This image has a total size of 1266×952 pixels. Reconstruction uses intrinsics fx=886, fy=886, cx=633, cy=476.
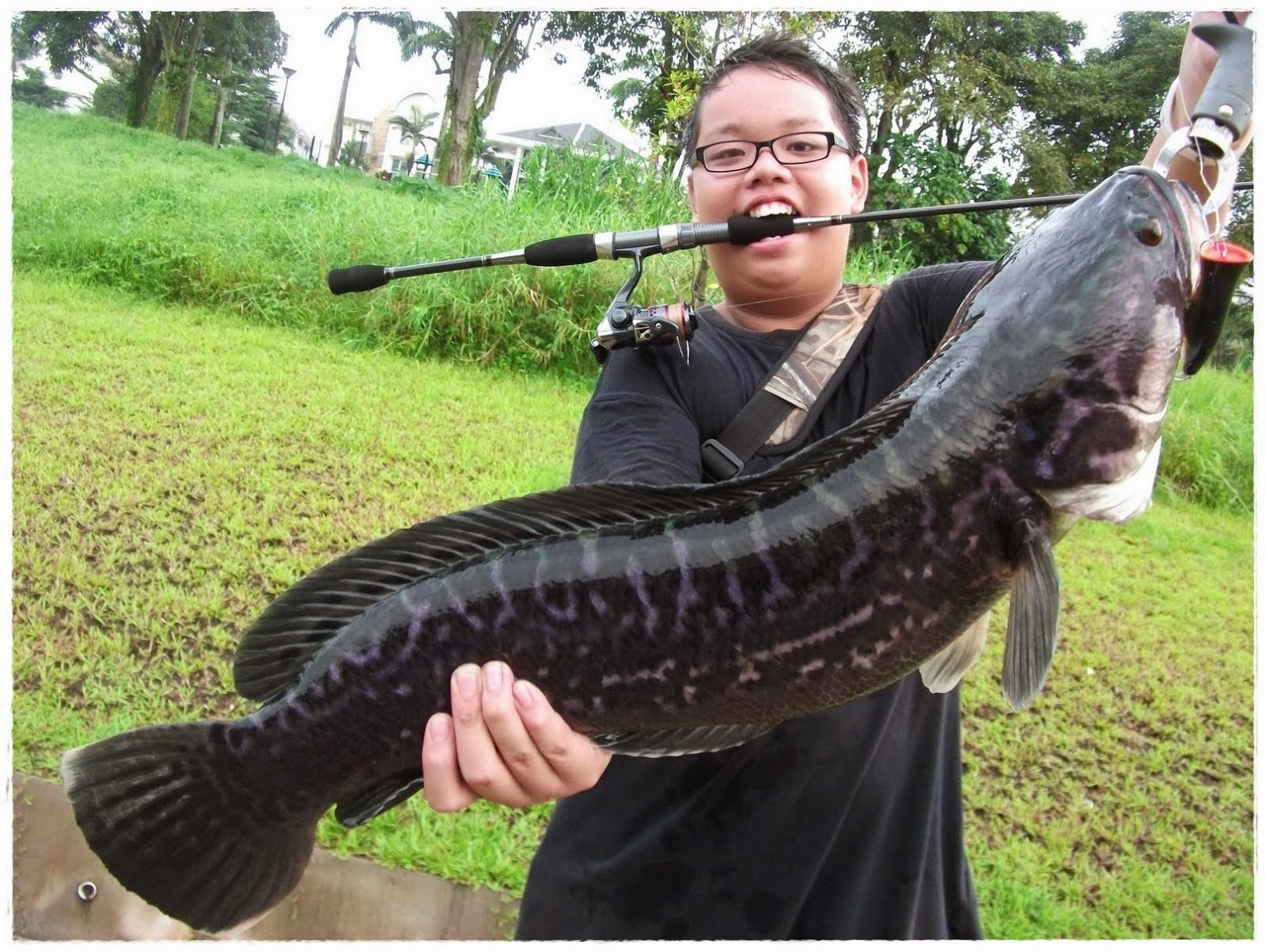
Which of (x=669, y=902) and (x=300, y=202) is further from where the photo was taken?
A: (x=300, y=202)

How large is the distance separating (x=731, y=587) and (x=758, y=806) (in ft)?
2.18

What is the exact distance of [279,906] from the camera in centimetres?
299

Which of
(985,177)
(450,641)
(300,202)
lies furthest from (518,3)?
(300,202)

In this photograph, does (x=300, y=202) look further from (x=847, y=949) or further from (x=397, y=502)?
(x=847, y=949)

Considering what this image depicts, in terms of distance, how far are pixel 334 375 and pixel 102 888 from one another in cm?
451

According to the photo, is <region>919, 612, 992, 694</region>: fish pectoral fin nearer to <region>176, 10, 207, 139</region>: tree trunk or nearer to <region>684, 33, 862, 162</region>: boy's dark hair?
<region>684, 33, 862, 162</region>: boy's dark hair

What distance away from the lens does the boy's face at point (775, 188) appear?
1.93 meters

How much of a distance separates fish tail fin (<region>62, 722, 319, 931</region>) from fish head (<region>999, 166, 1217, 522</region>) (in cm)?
141

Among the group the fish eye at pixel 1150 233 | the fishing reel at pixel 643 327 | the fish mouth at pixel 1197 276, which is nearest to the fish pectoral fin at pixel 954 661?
the fish mouth at pixel 1197 276

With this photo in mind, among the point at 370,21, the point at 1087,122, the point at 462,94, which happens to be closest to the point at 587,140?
the point at 370,21

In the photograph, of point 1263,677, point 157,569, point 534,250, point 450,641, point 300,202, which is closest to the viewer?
point 450,641

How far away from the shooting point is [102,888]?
293 cm

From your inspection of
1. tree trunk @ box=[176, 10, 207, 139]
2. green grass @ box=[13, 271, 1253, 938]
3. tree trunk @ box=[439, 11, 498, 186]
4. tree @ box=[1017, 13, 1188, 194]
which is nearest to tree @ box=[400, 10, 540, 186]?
tree trunk @ box=[439, 11, 498, 186]

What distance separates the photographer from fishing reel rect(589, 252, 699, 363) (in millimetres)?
1806
